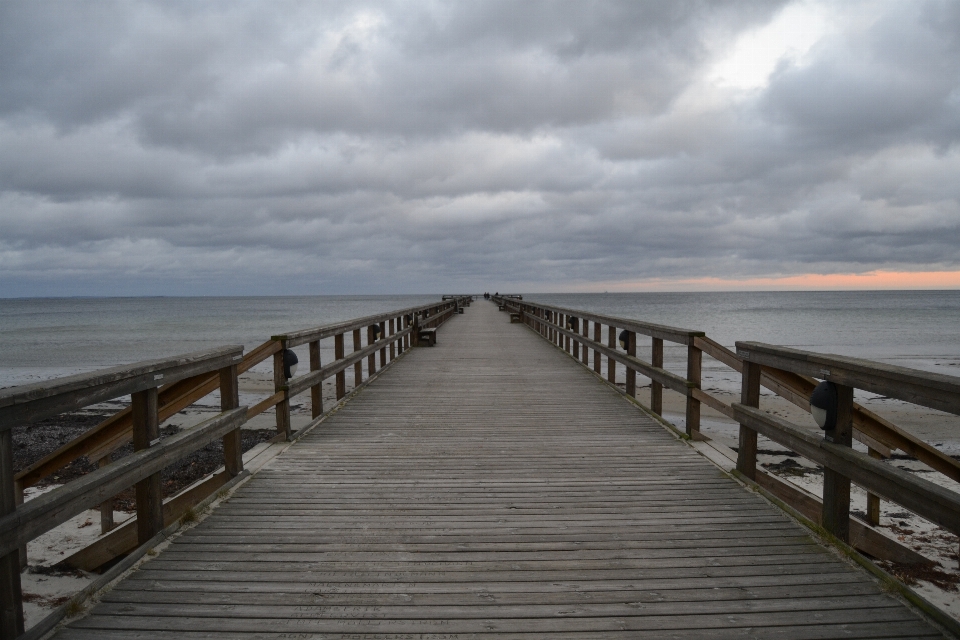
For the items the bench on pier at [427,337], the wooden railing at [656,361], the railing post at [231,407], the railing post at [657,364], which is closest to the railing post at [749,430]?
the wooden railing at [656,361]

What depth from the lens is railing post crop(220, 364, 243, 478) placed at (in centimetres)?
440

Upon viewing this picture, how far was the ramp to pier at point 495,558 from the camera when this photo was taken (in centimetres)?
258

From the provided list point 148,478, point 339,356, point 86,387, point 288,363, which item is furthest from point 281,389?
point 86,387

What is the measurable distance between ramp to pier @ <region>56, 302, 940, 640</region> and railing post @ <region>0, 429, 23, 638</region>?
0.21 metres

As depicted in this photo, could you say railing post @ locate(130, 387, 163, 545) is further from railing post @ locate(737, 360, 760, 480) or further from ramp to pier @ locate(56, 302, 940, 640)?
railing post @ locate(737, 360, 760, 480)

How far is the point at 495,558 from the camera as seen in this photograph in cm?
319

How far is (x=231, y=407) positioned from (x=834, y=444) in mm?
4093

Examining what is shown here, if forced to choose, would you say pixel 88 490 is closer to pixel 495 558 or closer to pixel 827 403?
pixel 495 558

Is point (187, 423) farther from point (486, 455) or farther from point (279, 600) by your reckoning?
point (279, 600)

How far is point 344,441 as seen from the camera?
5.66 m

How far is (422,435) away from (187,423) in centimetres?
991

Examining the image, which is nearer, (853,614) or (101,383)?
(853,614)

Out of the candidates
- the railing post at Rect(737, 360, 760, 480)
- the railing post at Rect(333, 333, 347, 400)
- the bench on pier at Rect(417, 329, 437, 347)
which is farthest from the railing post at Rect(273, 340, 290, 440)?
the bench on pier at Rect(417, 329, 437, 347)

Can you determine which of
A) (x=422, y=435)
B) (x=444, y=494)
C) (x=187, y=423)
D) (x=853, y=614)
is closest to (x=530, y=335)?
(x=187, y=423)
